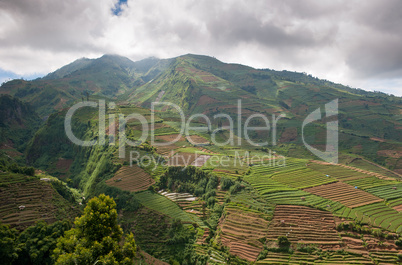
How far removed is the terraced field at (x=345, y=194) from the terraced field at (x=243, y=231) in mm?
14240

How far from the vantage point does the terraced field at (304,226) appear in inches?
1383

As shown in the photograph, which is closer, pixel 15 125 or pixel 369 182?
pixel 369 182

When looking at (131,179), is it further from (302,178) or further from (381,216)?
(381,216)

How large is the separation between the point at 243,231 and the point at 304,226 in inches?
380

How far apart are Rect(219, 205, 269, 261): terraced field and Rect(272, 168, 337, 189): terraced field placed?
13.1 meters

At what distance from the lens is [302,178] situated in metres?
51.4

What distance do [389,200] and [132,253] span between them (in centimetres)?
4517

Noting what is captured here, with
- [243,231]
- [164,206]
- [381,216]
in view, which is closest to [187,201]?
[164,206]

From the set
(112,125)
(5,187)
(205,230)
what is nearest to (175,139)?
(112,125)

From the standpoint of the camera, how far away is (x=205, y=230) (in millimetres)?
41125

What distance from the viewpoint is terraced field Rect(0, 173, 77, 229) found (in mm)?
35500

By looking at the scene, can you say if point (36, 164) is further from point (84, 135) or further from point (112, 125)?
point (112, 125)

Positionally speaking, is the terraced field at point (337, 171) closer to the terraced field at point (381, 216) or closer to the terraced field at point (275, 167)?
the terraced field at point (275, 167)
